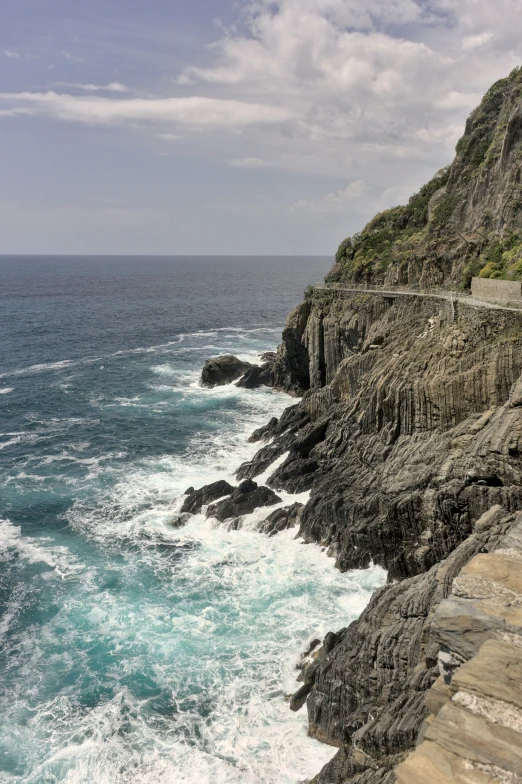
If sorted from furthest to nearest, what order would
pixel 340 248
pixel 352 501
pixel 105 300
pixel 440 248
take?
pixel 105 300 → pixel 340 248 → pixel 440 248 → pixel 352 501

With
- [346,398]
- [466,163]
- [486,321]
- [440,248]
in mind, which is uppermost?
[466,163]

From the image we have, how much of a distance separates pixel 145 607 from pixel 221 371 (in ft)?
164

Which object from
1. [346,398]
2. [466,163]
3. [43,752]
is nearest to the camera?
[43,752]

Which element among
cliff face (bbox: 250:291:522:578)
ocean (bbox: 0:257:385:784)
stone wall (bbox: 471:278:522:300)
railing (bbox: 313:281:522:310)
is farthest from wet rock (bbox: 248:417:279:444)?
stone wall (bbox: 471:278:522:300)

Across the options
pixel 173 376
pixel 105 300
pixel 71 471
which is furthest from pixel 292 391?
pixel 105 300

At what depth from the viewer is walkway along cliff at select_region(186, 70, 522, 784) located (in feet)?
50.8

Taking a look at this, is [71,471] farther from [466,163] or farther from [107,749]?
[466,163]

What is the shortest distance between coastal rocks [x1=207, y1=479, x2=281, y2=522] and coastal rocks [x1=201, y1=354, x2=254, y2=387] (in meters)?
37.2

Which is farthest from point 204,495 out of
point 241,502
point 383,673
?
point 383,673

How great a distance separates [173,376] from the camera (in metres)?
86.2

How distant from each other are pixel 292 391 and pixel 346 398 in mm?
23594

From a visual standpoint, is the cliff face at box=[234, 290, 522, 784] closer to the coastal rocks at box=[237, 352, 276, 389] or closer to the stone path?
the stone path

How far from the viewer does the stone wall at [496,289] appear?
40.8m

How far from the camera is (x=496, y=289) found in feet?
141
